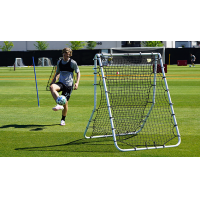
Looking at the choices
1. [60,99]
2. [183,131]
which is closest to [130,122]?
[183,131]

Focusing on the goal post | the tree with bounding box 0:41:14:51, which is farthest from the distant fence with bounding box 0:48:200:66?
the goal post

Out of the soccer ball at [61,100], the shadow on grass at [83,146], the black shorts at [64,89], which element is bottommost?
the shadow on grass at [83,146]

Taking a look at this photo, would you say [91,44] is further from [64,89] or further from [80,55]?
[64,89]

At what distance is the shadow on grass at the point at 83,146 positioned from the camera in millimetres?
6754

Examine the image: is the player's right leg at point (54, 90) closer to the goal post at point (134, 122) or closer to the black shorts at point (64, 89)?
the black shorts at point (64, 89)

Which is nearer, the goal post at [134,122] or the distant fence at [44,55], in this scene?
the goal post at [134,122]

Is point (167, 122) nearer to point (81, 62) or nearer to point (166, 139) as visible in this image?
point (166, 139)

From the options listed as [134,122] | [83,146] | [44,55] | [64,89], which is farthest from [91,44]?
[83,146]

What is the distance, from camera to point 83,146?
698 cm

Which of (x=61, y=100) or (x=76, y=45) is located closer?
(x=61, y=100)

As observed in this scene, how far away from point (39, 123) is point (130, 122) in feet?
8.68

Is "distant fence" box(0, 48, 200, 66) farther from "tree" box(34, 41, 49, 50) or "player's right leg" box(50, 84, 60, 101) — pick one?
"player's right leg" box(50, 84, 60, 101)


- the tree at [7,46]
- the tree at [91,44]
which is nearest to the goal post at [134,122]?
the tree at [91,44]

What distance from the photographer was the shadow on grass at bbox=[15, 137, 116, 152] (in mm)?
6754
